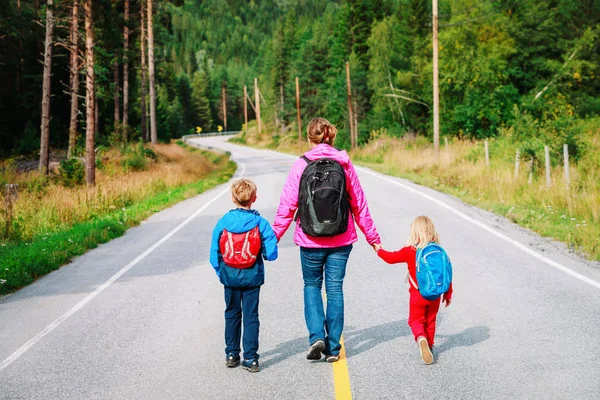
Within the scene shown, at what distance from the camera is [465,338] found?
5594mm

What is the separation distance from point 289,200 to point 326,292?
834 mm

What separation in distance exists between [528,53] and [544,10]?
320 cm

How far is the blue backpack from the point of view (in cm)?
493

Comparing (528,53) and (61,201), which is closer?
(61,201)

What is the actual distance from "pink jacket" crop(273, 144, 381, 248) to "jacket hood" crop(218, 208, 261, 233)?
0.82ft

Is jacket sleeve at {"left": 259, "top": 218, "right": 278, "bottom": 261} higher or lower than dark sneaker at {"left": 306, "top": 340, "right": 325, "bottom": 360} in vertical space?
higher

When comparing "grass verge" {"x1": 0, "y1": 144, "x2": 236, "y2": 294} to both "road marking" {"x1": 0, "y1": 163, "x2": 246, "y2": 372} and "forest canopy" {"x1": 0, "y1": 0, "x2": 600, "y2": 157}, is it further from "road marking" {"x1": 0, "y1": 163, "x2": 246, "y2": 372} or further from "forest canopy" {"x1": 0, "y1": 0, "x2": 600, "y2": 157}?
"forest canopy" {"x1": 0, "y1": 0, "x2": 600, "y2": 157}

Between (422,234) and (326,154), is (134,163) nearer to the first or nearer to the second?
(326,154)

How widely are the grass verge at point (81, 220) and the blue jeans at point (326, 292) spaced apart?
16.6 feet

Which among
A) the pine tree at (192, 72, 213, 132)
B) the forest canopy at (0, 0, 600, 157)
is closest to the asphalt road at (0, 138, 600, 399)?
the forest canopy at (0, 0, 600, 157)

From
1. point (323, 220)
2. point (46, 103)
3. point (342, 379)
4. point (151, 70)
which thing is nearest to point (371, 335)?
point (342, 379)

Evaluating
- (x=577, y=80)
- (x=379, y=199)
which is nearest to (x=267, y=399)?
(x=379, y=199)

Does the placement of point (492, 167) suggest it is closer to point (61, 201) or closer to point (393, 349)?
point (61, 201)

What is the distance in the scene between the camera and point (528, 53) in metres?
36.1
